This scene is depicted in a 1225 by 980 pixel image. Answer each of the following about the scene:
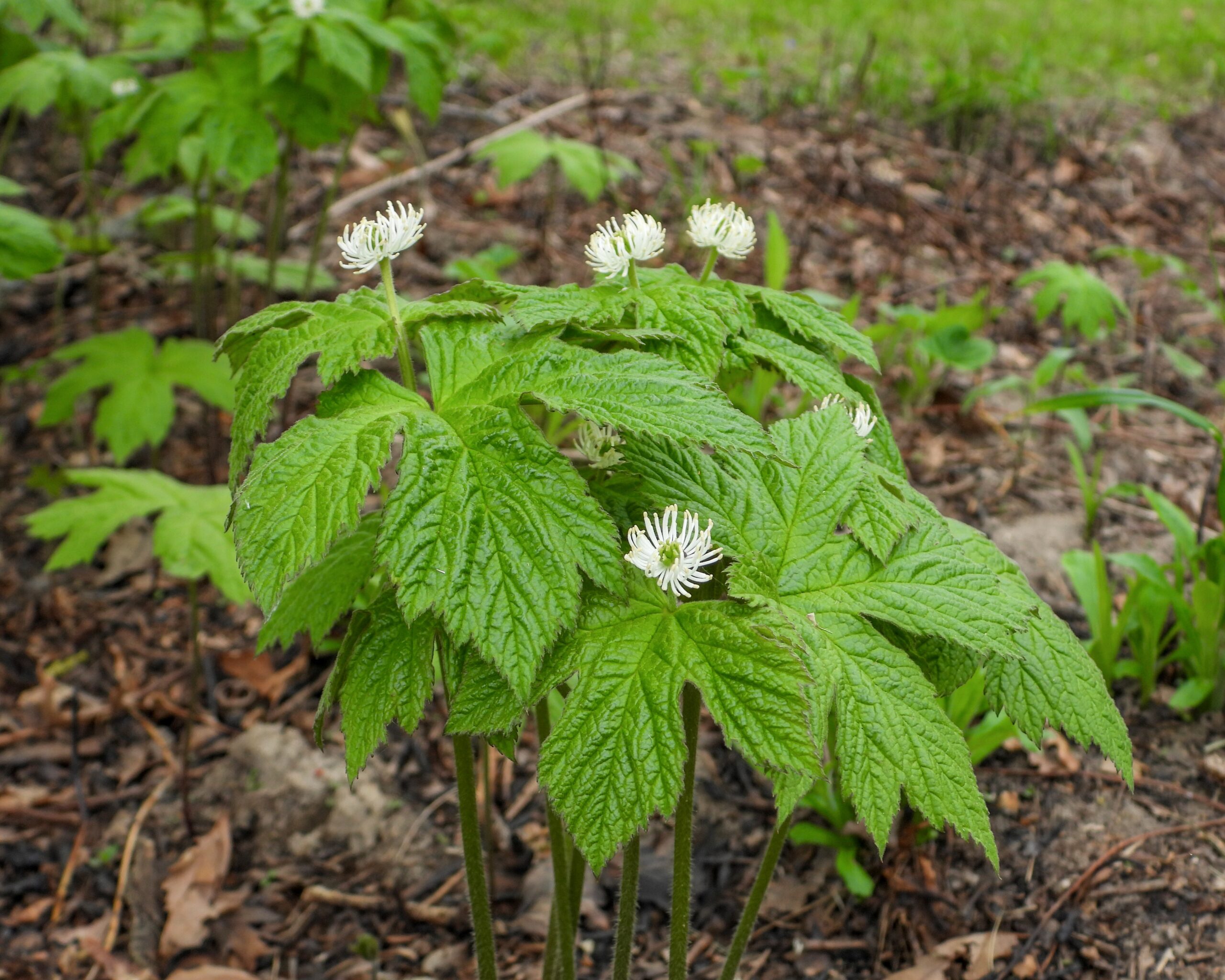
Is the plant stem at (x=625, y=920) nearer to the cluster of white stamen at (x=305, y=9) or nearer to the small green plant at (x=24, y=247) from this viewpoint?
the small green plant at (x=24, y=247)

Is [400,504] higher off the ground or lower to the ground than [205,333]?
higher

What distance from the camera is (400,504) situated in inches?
38.9

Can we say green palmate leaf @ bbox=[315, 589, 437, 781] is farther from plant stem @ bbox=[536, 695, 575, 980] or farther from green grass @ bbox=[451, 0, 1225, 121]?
green grass @ bbox=[451, 0, 1225, 121]

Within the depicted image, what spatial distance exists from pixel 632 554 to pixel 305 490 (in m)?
0.33

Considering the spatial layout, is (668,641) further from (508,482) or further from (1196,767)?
(1196,767)

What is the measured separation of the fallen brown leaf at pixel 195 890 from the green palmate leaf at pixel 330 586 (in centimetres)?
130

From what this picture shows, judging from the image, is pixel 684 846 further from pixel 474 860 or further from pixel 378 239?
pixel 378 239

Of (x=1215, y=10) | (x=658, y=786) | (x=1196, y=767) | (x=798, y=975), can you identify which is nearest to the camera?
(x=658, y=786)

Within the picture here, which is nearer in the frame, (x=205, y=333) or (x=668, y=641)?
(x=668, y=641)

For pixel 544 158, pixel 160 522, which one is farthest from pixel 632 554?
pixel 544 158

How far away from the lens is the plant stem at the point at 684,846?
1.21 metres

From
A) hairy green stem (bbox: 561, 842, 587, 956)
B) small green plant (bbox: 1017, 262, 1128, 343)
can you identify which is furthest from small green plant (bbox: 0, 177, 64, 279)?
small green plant (bbox: 1017, 262, 1128, 343)

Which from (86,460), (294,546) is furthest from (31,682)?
(294,546)

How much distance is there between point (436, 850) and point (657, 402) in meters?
1.74
